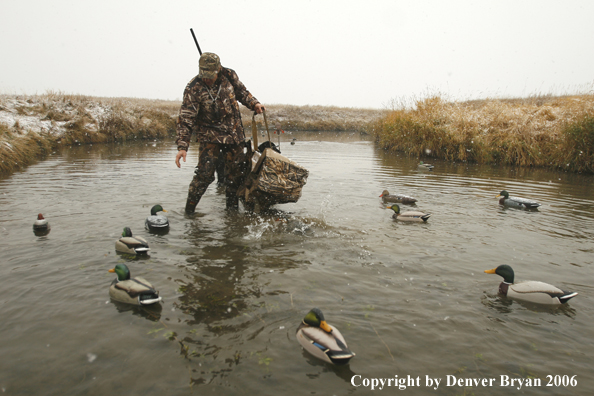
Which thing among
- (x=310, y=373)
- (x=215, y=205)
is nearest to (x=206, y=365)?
(x=310, y=373)

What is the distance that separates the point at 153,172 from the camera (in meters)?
13.4

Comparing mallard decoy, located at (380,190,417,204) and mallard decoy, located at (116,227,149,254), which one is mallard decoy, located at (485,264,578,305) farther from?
mallard decoy, located at (116,227,149,254)

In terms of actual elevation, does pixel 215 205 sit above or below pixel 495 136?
below

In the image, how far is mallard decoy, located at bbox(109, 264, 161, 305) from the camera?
406cm

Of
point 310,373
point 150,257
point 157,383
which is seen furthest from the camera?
point 150,257

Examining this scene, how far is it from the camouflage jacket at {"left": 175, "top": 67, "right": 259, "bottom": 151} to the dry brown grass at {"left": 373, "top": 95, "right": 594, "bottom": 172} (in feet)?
45.6

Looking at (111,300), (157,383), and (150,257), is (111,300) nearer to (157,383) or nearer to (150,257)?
(150,257)

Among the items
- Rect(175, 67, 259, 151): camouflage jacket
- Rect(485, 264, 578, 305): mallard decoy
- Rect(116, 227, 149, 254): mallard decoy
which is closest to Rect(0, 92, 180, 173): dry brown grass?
Rect(175, 67, 259, 151): camouflage jacket

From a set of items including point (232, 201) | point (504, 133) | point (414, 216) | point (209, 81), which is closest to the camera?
point (209, 81)

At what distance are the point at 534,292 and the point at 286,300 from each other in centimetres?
309

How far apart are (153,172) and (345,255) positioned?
10.0m

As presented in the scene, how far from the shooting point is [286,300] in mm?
4340

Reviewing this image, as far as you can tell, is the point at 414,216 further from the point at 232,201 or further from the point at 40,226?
the point at 40,226

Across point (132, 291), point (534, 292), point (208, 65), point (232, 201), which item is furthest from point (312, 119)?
point (132, 291)
